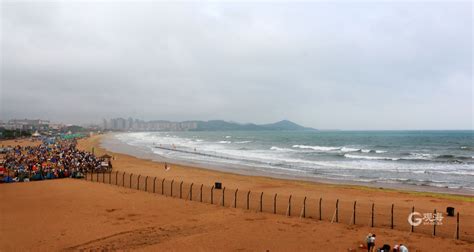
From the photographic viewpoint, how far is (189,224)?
18.5 metres

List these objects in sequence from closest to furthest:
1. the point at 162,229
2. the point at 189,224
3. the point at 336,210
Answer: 1. the point at 162,229
2. the point at 189,224
3. the point at 336,210

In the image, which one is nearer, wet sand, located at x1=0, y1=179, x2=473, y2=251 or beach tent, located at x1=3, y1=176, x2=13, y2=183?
wet sand, located at x1=0, y1=179, x2=473, y2=251

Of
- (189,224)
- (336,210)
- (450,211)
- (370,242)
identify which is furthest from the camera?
(450,211)

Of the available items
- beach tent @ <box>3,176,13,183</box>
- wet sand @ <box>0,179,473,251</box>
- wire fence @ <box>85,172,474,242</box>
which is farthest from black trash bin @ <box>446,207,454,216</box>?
beach tent @ <box>3,176,13,183</box>

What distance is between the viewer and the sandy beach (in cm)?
1555

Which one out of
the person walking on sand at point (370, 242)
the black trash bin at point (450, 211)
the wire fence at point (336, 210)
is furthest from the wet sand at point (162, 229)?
the black trash bin at point (450, 211)

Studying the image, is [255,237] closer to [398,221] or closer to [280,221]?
[280,221]

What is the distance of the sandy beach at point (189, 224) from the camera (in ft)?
51.0

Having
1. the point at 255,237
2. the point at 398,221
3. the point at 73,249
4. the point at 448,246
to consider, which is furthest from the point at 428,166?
the point at 73,249

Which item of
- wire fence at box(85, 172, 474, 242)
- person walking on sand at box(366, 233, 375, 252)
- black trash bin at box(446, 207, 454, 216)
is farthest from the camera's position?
black trash bin at box(446, 207, 454, 216)

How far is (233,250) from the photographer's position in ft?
48.8

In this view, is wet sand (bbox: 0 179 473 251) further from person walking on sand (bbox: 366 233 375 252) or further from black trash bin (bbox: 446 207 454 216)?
black trash bin (bbox: 446 207 454 216)

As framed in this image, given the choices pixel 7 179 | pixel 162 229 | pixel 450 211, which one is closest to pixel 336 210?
pixel 450 211

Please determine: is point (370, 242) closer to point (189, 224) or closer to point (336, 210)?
point (336, 210)
